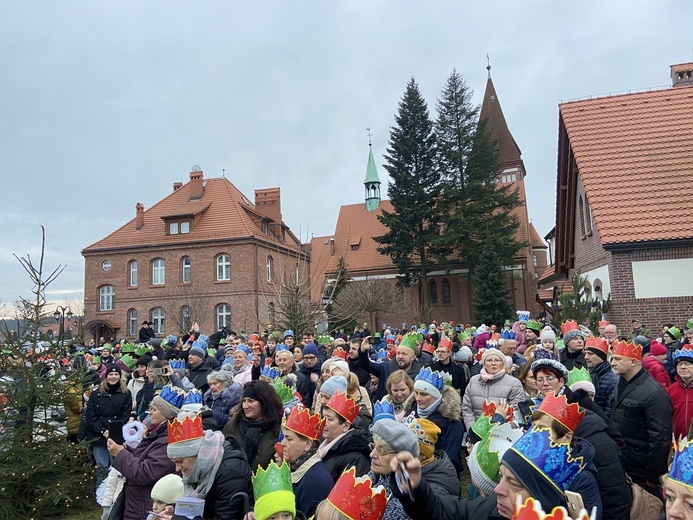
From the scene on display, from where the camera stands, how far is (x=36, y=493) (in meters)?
6.45

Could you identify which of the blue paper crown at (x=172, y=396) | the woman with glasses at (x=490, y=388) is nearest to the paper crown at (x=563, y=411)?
the woman with glasses at (x=490, y=388)

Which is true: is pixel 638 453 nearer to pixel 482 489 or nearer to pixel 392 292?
pixel 482 489

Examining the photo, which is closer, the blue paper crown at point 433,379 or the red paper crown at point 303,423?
the red paper crown at point 303,423

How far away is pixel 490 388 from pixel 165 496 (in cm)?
343

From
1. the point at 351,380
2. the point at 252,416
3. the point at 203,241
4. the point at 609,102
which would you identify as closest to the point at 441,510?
the point at 252,416

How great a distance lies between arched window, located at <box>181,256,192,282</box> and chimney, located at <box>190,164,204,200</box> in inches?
212

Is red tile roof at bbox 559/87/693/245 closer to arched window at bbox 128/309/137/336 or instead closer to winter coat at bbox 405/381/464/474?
winter coat at bbox 405/381/464/474

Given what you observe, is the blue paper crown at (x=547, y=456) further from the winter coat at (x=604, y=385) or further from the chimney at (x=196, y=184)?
the chimney at (x=196, y=184)

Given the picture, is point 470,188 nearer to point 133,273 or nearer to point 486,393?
point 133,273

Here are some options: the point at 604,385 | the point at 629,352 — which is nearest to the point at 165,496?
the point at 629,352

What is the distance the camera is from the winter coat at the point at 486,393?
5.40 metres

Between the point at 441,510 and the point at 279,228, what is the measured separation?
40429 millimetres

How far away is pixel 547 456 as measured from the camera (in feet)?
7.59

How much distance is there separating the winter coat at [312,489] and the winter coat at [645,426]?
2796 mm
